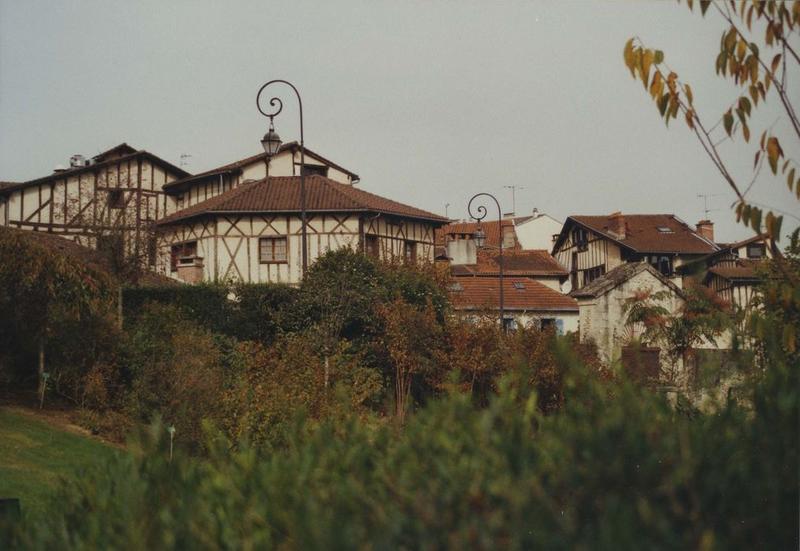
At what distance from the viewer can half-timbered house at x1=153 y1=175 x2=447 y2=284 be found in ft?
94.5

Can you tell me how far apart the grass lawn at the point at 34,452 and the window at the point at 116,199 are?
20.6m

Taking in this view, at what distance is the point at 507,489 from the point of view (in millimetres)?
2715

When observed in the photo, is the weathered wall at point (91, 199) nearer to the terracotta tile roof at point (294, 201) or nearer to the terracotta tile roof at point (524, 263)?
the terracotta tile roof at point (294, 201)

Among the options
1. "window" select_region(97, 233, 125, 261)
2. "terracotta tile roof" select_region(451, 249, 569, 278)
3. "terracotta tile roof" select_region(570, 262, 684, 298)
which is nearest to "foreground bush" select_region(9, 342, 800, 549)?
"window" select_region(97, 233, 125, 261)

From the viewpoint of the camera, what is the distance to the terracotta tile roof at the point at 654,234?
134 feet

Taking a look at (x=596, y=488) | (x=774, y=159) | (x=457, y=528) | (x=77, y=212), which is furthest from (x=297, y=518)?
(x=77, y=212)

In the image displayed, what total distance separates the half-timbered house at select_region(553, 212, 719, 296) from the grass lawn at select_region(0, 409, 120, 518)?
95.6 ft

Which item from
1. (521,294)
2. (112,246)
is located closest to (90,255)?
(112,246)

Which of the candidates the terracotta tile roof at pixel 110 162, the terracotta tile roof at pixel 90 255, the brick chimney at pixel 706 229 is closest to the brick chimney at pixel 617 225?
the brick chimney at pixel 706 229

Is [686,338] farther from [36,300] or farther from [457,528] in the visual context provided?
[457,528]

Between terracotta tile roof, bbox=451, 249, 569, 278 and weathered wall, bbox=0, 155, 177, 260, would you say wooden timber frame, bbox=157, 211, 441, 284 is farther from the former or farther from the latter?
terracotta tile roof, bbox=451, 249, 569, 278

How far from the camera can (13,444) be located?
43.4 ft

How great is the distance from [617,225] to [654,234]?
8.47 feet

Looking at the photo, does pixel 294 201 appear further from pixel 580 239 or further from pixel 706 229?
pixel 706 229
